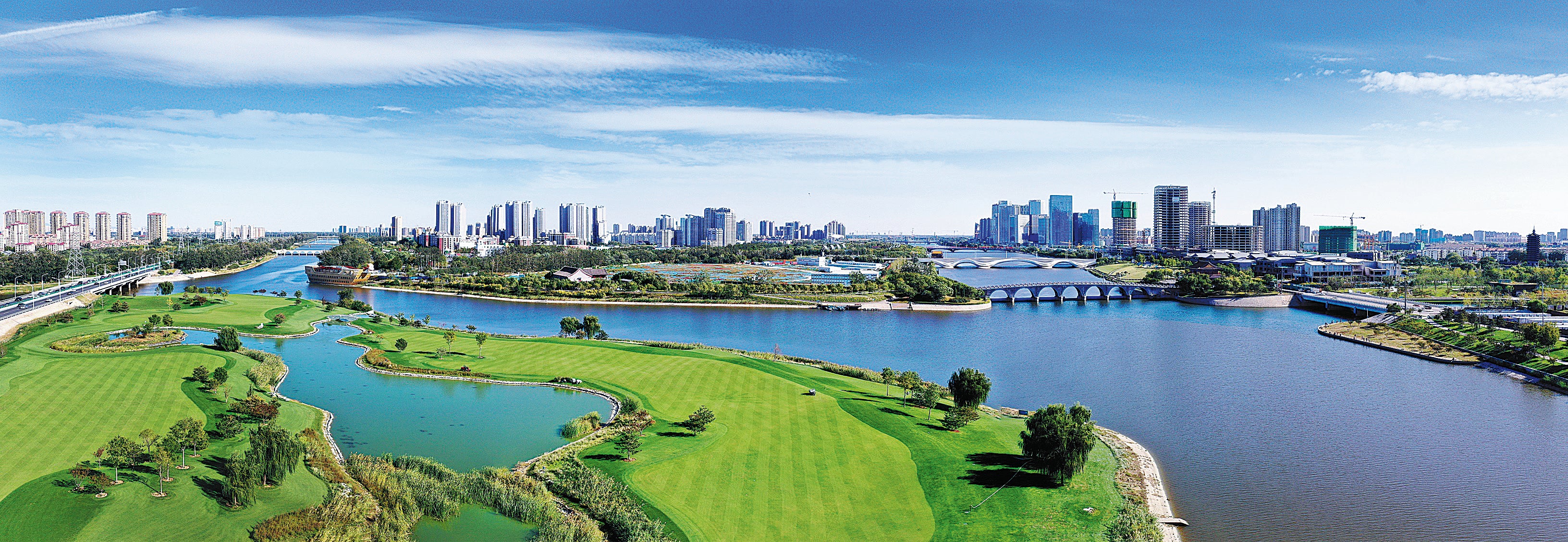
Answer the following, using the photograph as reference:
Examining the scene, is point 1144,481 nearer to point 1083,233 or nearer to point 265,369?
point 265,369

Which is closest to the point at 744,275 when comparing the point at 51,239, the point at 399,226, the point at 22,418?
the point at 22,418

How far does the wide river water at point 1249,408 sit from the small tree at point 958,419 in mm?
3263

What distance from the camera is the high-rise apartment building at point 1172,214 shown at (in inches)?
4122

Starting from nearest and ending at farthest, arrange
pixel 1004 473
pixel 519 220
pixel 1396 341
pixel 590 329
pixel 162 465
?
pixel 162 465 → pixel 1004 473 → pixel 590 329 → pixel 1396 341 → pixel 519 220

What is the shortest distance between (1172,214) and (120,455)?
114 meters

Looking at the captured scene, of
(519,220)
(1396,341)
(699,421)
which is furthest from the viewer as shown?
(519,220)

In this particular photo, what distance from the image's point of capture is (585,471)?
11.1m

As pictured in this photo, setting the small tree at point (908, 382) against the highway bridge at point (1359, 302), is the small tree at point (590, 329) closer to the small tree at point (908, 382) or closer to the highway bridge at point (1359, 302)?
the small tree at point (908, 382)

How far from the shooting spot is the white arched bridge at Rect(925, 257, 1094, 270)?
83750mm

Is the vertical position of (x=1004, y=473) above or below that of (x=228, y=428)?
below

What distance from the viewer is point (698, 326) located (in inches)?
1287

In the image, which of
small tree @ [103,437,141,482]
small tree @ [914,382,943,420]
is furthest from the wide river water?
small tree @ [103,437,141,482]

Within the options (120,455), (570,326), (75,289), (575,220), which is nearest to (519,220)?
(575,220)

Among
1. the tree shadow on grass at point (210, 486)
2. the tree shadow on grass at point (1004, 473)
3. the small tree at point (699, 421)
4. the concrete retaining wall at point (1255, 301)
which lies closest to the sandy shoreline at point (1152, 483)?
the tree shadow on grass at point (1004, 473)
